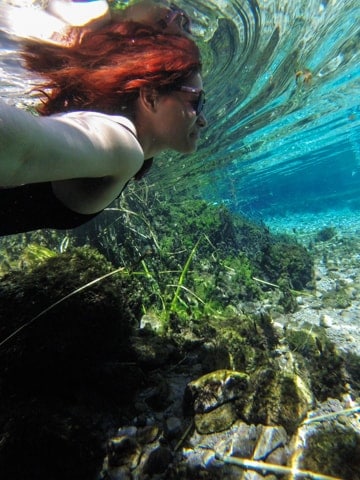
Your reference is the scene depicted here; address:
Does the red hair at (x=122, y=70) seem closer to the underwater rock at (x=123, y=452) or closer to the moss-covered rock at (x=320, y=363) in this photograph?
the underwater rock at (x=123, y=452)

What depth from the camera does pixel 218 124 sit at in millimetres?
14625

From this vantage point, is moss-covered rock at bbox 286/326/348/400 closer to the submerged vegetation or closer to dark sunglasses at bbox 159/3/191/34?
the submerged vegetation

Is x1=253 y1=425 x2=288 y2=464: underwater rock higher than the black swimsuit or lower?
lower

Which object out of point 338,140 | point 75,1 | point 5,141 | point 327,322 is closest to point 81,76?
point 5,141

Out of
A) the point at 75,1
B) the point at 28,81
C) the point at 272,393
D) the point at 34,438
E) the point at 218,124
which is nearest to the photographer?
the point at 34,438

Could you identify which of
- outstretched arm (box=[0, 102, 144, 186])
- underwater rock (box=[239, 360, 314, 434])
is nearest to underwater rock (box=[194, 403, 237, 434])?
underwater rock (box=[239, 360, 314, 434])

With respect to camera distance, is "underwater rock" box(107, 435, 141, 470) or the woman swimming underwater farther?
"underwater rock" box(107, 435, 141, 470)

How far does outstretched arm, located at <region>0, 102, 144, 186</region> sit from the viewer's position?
0.95 meters

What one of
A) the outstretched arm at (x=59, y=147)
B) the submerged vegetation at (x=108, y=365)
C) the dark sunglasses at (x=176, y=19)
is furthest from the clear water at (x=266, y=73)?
the submerged vegetation at (x=108, y=365)

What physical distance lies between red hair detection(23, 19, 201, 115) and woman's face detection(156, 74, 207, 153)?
0.29ft

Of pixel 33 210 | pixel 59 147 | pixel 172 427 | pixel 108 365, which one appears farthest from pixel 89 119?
pixel 172 427

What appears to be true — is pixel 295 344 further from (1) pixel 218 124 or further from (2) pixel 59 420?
(1) pixel 218 124

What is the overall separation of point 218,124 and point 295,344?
12809mm

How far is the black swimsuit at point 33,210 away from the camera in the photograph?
2.14 m
